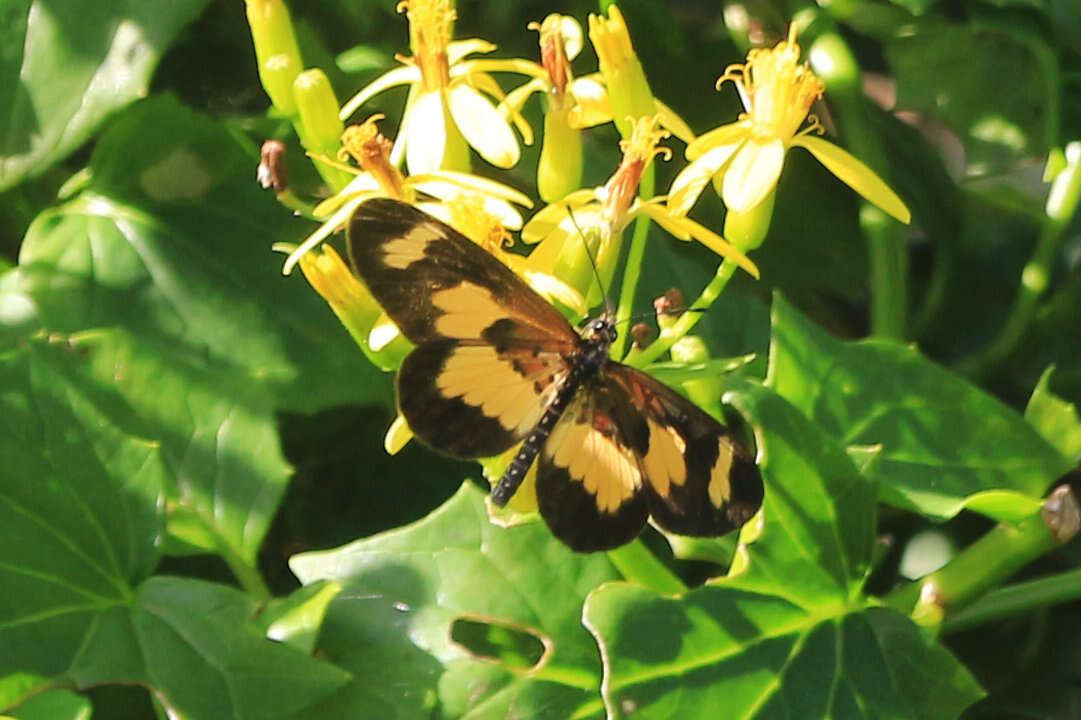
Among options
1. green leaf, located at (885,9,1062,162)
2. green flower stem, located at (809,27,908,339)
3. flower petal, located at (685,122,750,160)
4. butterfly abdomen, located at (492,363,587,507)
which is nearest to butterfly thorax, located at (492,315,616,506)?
butterfly abdomen, located at (492,363,587,507)

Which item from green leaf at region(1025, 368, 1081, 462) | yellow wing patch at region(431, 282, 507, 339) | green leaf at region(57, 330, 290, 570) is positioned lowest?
green leaf at region(1025, 368, 1081, 462)

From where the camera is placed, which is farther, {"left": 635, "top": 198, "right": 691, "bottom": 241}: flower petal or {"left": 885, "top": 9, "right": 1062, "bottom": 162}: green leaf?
{"left": 885, "top": 9, "right": 1062, "bottom": 162}: green leaf

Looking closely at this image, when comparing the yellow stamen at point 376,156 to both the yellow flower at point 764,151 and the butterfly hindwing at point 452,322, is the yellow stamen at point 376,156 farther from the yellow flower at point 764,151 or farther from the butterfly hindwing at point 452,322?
the yellow flower at point 764,151

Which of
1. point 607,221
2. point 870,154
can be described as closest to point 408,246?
point 607,221

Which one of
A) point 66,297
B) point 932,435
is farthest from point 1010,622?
point 66,297

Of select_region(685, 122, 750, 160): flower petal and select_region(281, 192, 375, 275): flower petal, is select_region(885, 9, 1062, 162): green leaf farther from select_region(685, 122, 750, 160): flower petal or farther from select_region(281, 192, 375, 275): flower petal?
select_region(281, 192, 375, 275): flower petal

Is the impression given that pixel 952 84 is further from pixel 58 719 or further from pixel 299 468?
pixel 58 719
